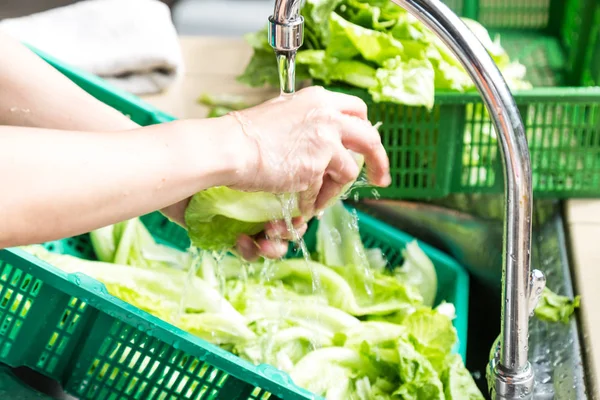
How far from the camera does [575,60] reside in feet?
6.52

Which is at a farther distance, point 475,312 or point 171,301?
point 475,312

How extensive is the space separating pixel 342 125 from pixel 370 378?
0.46 m

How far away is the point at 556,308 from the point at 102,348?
732 mm

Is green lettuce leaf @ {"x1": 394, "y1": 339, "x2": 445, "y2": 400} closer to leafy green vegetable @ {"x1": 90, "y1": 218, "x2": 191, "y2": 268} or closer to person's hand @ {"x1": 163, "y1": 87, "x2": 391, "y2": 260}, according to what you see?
person's hand @ {"x1": 163, "y1": 87, "x2": 391, "y2": 260}

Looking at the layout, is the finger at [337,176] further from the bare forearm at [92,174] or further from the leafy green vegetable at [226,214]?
the bare forearm at [92,174]

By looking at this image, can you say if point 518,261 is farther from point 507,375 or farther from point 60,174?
point 60,174

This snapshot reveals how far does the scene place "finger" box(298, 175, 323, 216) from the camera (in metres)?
1.06

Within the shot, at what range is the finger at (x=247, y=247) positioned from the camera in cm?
132

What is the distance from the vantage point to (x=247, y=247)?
1.32 m

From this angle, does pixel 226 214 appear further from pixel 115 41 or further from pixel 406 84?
pixel 115 41

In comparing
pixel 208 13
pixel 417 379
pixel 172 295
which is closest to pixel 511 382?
pixel 417 379

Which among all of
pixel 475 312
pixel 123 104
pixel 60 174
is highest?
pixel 60 174

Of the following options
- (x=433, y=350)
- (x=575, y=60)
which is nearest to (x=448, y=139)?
(x=433, y=350)

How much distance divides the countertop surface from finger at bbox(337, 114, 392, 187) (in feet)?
1.43
